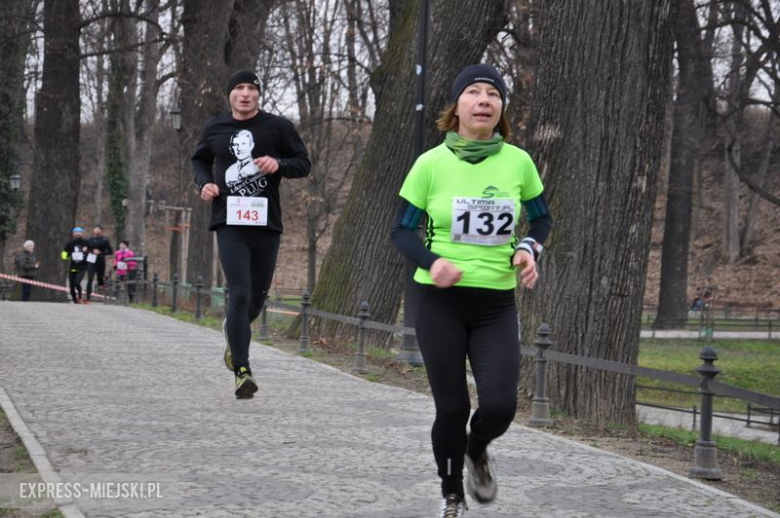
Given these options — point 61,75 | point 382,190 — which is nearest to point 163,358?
point 382,190

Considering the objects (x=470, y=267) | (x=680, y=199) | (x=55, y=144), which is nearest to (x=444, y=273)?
(x=470, y=267)

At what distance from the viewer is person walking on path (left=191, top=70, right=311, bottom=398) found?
861 centimetres

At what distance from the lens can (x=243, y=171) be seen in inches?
341

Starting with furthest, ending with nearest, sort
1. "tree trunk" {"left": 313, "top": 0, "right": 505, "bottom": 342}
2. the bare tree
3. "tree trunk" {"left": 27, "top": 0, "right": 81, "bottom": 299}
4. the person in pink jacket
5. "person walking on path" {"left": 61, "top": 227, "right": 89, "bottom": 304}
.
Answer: the bare tree, the person in pink jacket, "tree trunk" {"left": 27, "top": 0, "right": 81, "bottom": 299}, "person walking on path" {"left": 61, "top": 227, "right": 89, "bottom": 304}, "tree trunk" {"left": 313, "top": 0, "right": 505, "bottom": 342}

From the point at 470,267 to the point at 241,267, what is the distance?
3.59 meters

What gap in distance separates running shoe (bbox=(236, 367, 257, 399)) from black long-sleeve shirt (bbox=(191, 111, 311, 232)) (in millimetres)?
1059

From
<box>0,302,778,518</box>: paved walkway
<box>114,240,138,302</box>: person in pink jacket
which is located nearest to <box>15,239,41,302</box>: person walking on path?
<box>114,240,138,302</box>: person in pink jacket

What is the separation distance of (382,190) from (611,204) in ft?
18.7

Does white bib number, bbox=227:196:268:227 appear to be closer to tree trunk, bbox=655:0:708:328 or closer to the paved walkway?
the paved walkway

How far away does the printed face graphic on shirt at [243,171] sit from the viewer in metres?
8.62

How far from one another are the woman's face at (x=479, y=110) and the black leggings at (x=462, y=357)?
0.72 m

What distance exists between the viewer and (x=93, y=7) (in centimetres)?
2756

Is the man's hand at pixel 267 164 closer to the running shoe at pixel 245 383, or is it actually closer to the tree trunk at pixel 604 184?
the running shoe at pixel 245 383

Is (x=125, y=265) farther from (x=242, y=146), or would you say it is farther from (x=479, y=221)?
(x=479, y=221)
